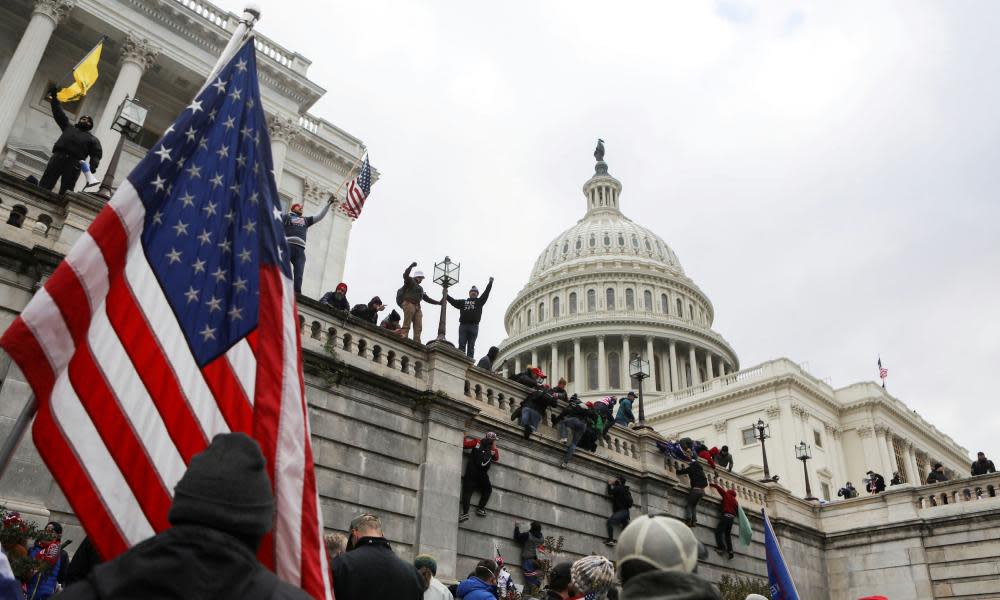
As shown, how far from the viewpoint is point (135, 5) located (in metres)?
28.0

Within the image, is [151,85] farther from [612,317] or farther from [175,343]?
[612,317]

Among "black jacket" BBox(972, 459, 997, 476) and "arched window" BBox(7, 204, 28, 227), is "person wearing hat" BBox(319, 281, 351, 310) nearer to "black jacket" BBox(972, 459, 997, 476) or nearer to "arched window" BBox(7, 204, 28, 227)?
"arched window" BBox(7, 204, 28, 227)

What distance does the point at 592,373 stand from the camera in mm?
86688

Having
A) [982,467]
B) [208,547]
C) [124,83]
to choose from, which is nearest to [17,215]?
[208,547]

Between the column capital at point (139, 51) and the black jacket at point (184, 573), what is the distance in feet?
93.9

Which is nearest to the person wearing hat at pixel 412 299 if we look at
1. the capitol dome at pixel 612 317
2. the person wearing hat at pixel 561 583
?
the person wearing hat at pixel 561 583

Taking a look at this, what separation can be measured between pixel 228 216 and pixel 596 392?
255 feet

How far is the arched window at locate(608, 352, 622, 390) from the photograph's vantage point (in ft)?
275

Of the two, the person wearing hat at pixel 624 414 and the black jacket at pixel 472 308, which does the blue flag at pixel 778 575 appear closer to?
the black jacket at pixel 472 308

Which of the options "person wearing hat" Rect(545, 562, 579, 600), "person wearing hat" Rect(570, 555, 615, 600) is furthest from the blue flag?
"person wearing hat" Rect(570, 555, 615, 600)

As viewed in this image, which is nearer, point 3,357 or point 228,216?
point 228,216

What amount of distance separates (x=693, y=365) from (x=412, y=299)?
2781 inches

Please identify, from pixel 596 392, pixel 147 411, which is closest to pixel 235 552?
pixel 147 411

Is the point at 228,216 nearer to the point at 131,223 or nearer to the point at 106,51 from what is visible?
the point at 131,223
